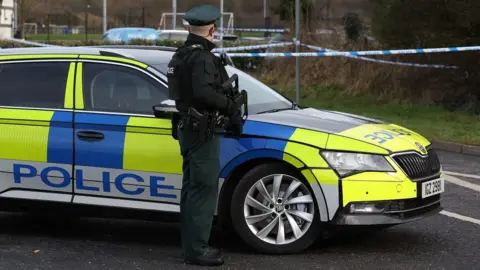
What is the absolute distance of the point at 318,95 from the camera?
18688 mm

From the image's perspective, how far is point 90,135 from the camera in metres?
5.75

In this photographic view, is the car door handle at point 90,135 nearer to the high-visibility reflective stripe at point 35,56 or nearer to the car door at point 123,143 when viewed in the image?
the car door at point 123,143

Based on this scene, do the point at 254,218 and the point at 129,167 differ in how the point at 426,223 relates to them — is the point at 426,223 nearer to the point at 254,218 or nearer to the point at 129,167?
the point at 254,218

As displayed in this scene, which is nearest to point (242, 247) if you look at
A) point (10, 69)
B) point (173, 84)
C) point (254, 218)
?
point (254, 218)

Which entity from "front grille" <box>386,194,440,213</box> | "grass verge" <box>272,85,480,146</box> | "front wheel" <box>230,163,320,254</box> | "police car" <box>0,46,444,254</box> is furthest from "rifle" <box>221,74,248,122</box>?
"grass verge" <box>272,85,480,146</box>

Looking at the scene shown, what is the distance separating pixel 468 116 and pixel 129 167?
1064cm

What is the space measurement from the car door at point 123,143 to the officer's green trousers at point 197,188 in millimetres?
330

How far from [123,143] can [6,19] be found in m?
29.4

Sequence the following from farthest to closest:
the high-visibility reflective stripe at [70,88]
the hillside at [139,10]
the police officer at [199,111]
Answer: the hillside at [139,10]
the high-visibility reflective stripe at [70,88]
the police officer at [199,111]

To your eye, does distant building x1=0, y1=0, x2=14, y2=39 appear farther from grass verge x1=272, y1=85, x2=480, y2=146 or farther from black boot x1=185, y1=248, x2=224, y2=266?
black boot x1=185, y1=248, x2=224, y2=266

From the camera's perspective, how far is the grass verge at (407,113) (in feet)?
41.1

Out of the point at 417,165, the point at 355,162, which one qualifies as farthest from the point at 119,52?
the point at 417,165

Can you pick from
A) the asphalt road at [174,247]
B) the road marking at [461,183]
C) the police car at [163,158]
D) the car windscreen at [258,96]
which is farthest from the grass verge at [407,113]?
the police car at [163,158]

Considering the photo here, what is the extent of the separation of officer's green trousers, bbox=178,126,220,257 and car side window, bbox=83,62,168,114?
0.75 meters
